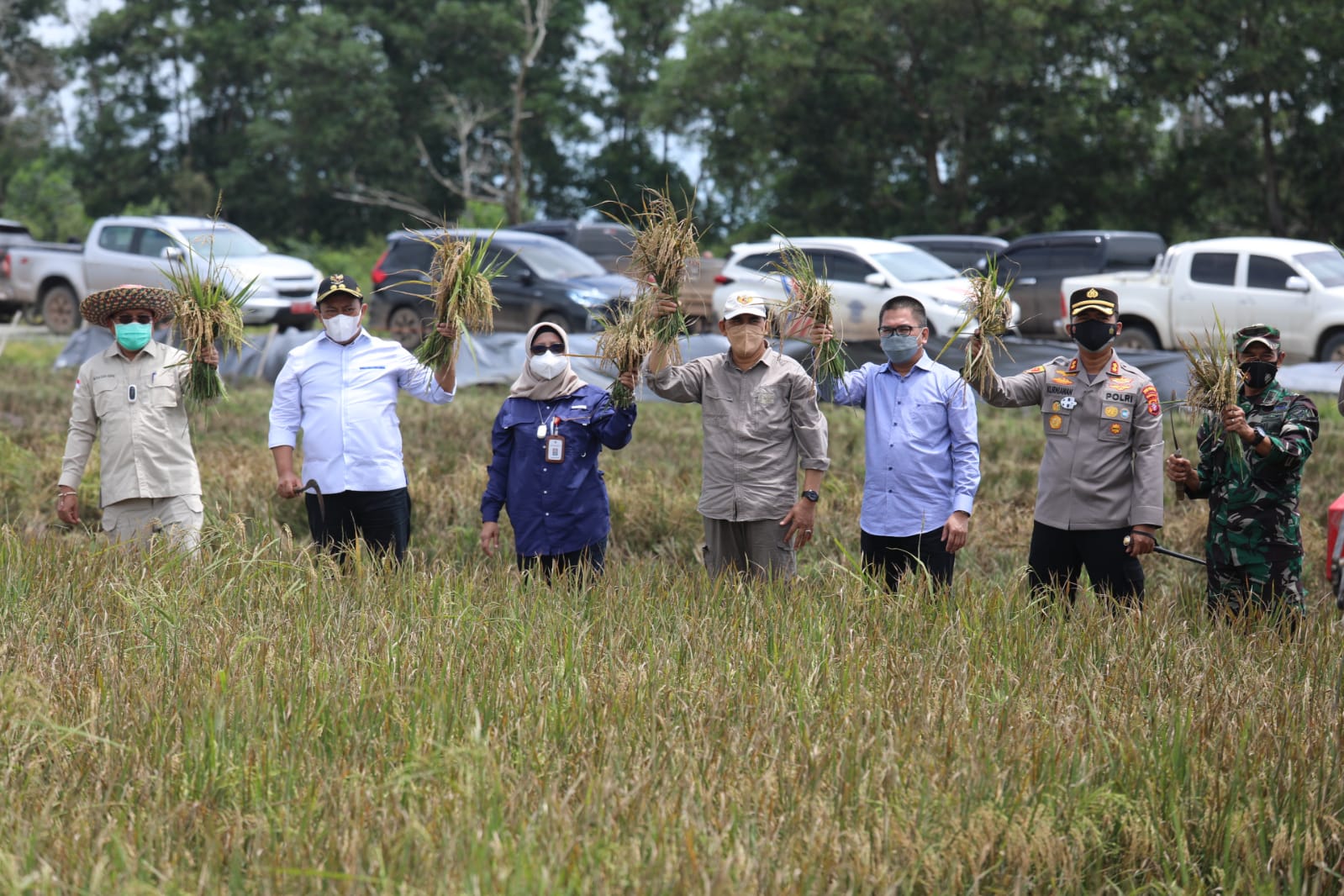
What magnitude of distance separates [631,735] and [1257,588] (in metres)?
3.17

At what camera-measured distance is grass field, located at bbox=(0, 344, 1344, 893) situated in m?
3.34

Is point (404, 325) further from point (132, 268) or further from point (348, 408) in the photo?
point (348, 408)

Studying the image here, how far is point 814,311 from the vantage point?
21.1 ft

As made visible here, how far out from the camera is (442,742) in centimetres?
394

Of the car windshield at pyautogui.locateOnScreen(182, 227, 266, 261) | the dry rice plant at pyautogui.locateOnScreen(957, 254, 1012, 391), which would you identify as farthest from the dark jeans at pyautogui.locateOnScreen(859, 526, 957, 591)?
the car windshield at pyautogui.locateOnScreen(182, 227, 266, 261)

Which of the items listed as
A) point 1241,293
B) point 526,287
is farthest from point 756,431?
point 526,287

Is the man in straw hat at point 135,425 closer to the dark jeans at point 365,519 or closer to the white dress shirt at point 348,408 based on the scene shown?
the white dress shirt at point 348,408

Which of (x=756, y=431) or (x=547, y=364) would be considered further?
(x=547, y=364)

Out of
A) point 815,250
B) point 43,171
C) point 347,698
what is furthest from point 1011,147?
point 347,698

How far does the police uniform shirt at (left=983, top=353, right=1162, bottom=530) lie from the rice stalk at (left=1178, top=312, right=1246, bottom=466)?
0.21m

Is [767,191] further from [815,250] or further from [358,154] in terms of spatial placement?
[815,250]

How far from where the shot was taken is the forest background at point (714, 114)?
2852 cm

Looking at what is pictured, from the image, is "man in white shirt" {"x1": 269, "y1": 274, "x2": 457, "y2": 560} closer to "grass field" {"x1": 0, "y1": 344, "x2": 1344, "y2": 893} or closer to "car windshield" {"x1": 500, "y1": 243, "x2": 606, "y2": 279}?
"grass field" {"x1": 0, "y1": 344, "x2": 1344, "y2": 893}

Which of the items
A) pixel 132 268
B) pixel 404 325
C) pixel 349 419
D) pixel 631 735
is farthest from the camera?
pixel 132 268
